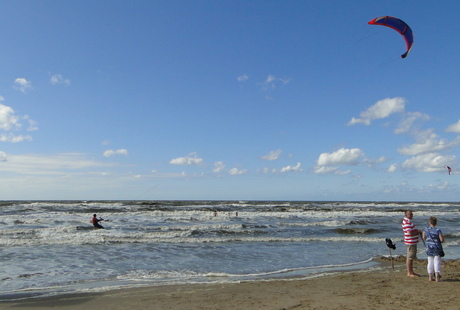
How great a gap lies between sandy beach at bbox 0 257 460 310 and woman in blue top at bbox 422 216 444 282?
0.23 meters

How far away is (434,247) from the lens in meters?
7.48

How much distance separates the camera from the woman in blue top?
7.49 m

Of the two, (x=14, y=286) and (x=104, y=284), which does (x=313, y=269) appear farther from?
(x=14, y=286)

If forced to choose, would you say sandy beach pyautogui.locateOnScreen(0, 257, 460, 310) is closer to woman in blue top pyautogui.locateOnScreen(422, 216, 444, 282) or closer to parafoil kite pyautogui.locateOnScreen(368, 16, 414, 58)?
woman in blue top pyautogui.locateOnScreen(422, 216, 444, 282)

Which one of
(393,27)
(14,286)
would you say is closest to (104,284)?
(14,286)

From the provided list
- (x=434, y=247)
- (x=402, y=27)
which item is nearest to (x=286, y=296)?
(x=434, y=247)

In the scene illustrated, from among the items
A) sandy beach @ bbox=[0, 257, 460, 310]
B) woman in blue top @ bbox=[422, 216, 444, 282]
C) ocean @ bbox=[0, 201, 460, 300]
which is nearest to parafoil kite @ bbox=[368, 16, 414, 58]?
woman in blue top @ bbox=[422, 216, 444, 282]

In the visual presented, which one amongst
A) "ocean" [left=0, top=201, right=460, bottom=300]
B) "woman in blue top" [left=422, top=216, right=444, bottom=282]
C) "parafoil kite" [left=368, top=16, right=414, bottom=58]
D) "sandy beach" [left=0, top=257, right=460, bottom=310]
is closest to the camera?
"sandy beach" [left=0, top=257, right=460, bottom=310]

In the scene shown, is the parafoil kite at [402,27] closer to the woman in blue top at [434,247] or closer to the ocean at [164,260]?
the woman in blue top at [434,247]

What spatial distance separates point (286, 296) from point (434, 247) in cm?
345

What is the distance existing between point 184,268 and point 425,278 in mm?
5863

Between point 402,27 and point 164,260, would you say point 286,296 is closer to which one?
point 164,260

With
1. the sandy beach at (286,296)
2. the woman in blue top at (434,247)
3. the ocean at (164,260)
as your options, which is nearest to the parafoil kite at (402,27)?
the woman in blue top at (434,247)

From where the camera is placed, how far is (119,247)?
525 inches
